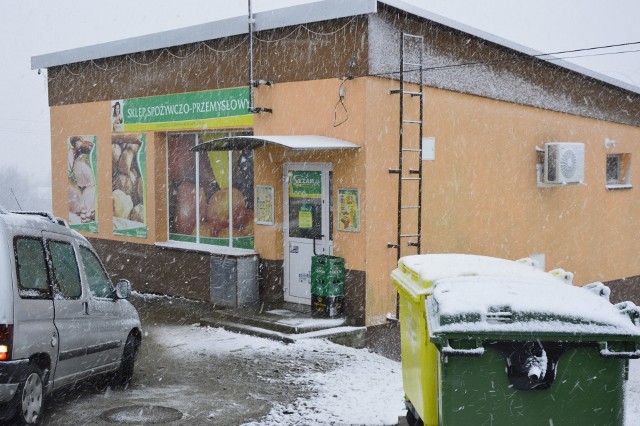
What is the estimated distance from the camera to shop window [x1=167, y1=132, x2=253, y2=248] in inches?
557

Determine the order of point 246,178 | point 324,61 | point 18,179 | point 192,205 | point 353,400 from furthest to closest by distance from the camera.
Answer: point 18,179
point 192,205
point 246,178
point 324,61
point 353,400

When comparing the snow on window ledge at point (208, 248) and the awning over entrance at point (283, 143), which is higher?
the awning over entrance at point (283, 143)

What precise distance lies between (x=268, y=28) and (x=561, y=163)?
6.13 meters

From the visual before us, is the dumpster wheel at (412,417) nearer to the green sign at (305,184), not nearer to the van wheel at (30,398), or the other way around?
the van wheel at (30,398)

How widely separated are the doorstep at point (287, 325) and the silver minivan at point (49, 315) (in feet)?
9.94

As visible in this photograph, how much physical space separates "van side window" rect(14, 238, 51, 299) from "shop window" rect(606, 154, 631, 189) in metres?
14.8

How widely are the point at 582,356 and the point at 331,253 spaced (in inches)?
289

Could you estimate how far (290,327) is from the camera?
444 inches

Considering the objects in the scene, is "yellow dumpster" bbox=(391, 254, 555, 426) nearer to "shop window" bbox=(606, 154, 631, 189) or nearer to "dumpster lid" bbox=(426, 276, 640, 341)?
"dumpster lid" bbox=(426, 276, 640, 341)

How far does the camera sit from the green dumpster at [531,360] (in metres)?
5.16

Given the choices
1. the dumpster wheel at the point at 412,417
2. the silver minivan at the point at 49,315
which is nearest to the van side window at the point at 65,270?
the silver minivan at the point at 49,315

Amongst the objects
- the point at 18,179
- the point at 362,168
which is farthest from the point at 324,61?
the point at 18,179

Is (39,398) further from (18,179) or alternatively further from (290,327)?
(18,179)

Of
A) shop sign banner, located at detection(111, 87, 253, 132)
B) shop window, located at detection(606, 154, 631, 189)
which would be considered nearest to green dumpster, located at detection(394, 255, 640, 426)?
shop sign banner, located at detection(111, 87, 253, 132)
